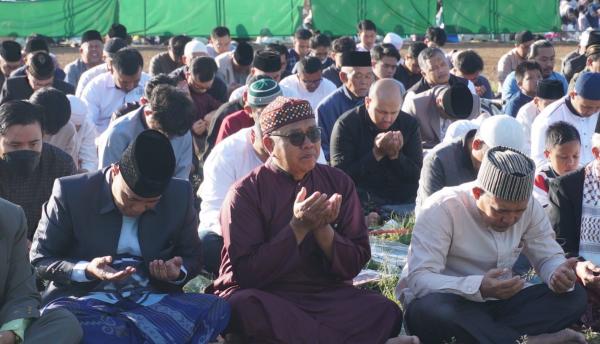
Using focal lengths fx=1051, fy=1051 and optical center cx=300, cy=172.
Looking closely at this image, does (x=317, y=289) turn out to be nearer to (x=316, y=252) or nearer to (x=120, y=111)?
(x=316, y=252)

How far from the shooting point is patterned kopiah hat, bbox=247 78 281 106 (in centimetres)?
695

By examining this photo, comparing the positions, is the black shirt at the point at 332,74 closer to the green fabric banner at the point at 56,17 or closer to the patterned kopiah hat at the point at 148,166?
the patterned kopiah hat at the point at 148,166

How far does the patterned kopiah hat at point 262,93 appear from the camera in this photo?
22.8 feet

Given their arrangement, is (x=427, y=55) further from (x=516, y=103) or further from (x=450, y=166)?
(x=450, y=166)

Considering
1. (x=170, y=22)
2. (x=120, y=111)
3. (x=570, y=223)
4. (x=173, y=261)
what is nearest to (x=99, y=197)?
(x=173, y=261)

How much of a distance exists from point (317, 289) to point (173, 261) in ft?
2.57

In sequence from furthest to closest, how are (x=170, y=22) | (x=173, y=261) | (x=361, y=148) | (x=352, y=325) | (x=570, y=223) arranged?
1. (x=170, y=22)
2. (x=361, y=148)
3. (x=570, y=223)
4. (x=352, y=325)
5. (x=173, y=261)

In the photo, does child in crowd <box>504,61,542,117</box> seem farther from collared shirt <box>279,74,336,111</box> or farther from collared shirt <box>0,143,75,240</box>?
collared shirt <box>0,143,75,240</box>

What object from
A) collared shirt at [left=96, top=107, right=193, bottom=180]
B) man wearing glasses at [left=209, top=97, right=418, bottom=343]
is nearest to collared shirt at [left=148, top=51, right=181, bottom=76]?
collared shirt at [left=96, top=107, right=193, bottom=180]

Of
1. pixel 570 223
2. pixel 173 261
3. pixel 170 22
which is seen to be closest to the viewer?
pixel 173 261

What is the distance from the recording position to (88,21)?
2409cm

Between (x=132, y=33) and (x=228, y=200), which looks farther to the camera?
(x=132, y=33)

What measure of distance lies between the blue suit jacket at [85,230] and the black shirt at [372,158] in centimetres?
315

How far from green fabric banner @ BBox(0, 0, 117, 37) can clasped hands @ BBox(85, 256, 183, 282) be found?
19.5 m
